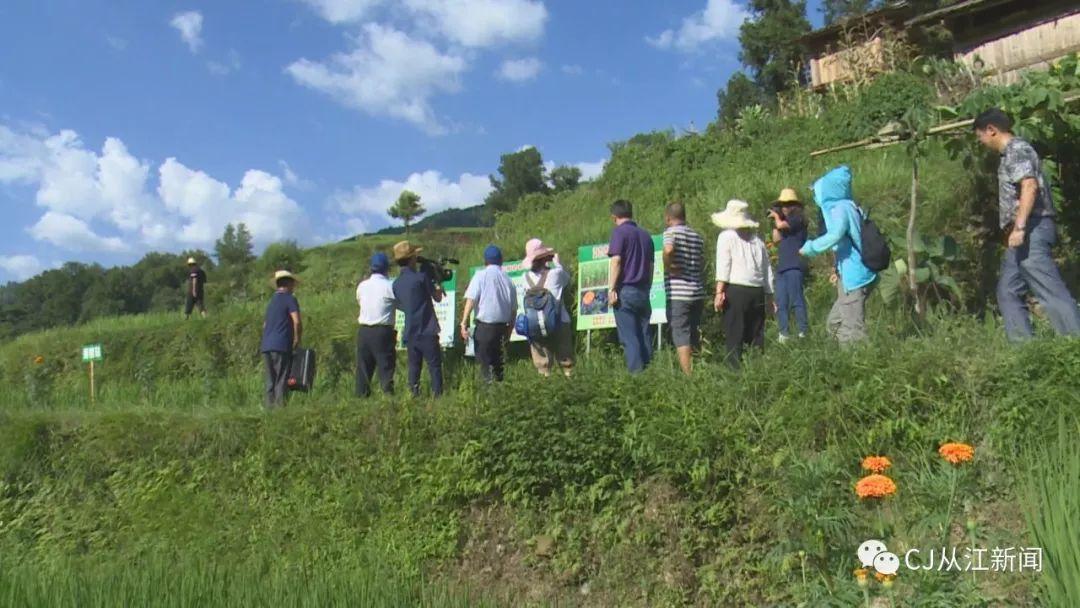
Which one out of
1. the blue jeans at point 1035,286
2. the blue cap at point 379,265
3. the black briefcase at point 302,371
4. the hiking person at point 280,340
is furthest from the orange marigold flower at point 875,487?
the black briefcase at point 302,371

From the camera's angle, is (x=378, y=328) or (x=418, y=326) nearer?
(x=418, y=326)

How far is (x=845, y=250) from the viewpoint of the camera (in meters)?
7.00

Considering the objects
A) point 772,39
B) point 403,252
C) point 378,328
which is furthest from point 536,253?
point 772,39

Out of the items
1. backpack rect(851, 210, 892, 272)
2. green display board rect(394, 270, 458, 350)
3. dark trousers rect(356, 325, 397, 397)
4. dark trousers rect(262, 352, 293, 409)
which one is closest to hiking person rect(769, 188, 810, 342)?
backpack rect(851, 210, 892, 272)

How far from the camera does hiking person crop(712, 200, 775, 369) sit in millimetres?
7492

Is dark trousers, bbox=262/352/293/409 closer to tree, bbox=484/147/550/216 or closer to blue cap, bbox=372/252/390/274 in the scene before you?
blue cap, bbox=372/252/390/274

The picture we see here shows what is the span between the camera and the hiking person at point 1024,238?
19.2 ft

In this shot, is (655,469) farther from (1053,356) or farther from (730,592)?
(1053,356)

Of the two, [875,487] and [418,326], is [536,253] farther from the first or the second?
[875,487]

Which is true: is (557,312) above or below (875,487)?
above

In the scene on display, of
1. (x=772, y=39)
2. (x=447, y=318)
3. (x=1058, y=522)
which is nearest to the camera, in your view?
(x=1058, y=522)

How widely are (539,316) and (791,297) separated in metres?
2.59

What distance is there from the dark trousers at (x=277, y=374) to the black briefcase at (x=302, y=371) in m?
0.09

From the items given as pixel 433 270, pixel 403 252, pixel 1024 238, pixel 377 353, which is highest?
pixel 403 252
